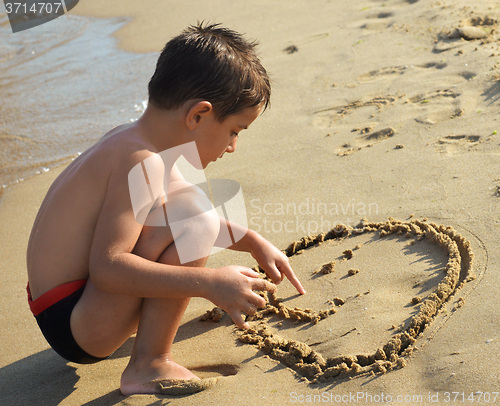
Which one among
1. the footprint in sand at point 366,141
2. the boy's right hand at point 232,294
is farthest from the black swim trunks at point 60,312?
the footprint in sand at point 366,141

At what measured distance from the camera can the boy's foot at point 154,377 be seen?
5.65 ft

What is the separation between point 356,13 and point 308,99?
1.78 meters

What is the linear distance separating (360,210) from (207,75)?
1.16 m

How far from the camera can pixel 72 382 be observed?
190 centimetres

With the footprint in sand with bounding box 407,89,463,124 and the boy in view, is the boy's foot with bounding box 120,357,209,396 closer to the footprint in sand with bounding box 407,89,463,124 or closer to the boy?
the boy

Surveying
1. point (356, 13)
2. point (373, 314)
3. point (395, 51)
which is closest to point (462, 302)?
A: point (373, 314)

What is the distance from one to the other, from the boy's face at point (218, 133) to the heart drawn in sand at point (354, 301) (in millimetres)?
693

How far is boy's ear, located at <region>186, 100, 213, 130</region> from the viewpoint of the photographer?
180 centimetres

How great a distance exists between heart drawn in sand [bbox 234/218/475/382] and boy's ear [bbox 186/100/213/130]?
0.82m

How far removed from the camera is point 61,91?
4.71 m

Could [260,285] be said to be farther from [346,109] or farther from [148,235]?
[346,109]


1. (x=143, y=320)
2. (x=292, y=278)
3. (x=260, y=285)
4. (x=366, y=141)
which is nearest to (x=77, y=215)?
(x=143, y=320)

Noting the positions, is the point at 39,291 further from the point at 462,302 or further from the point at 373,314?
the point at 462,302

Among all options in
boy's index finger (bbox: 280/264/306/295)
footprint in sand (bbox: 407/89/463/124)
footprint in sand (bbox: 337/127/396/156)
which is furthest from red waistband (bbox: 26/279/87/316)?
footprint in sand (bbox: 407/89/463/124)
